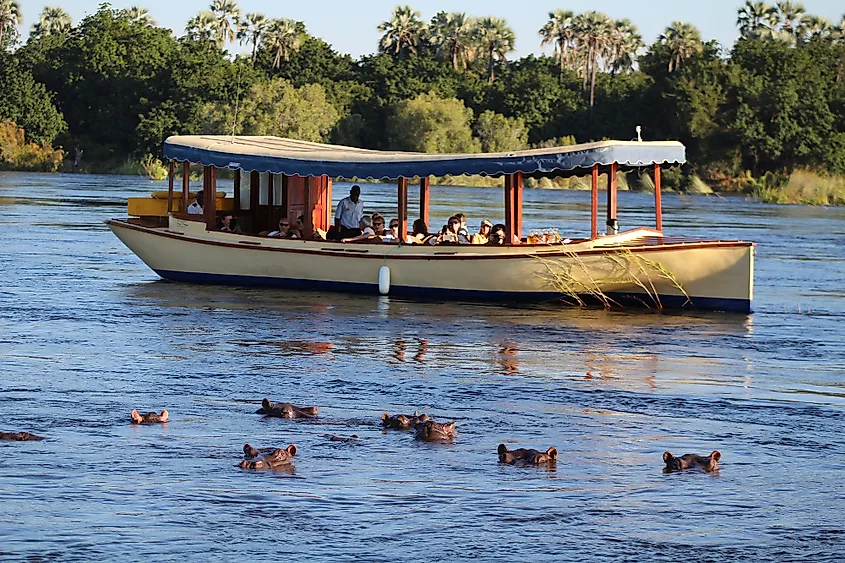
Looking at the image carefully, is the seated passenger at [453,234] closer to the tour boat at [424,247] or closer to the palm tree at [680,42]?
the tour boat at [424,247]

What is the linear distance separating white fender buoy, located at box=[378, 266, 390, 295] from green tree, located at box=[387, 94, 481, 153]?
65.5 meters

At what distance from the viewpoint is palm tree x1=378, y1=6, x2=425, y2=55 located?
122375 mm

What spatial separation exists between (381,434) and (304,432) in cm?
65

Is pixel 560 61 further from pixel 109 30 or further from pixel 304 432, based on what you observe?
pixel 304 432

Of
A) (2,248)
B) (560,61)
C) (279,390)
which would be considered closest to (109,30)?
(560,61)

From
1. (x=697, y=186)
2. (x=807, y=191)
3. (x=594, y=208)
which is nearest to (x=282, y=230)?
(x=594, y=208)

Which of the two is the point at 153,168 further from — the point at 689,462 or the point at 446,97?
the point at 689,462

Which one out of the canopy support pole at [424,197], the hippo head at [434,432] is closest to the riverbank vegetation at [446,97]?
the canopy support pole at [424,197]

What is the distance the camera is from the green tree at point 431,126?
9025 centimetres

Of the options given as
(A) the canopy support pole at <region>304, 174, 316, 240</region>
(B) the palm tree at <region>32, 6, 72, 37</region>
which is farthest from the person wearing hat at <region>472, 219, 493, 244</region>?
(B) the palm tree at <region>32, 6, 72, 37</region>

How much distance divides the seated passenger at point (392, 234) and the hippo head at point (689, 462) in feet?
38.9

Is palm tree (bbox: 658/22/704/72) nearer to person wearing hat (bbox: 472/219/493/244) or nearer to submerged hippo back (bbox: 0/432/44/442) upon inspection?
person wearing hat (bbox: 472/219/493/244)

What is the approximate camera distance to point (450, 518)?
1027 centimetres

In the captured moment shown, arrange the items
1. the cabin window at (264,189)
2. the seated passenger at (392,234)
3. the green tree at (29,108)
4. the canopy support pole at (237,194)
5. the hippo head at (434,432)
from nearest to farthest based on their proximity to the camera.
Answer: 1. the hippo head at (434,432)
2. the seated passenger at (392,234)
3. the cabin window at (264,189)
4. the canopy support pole at (237,194)
5. the green tree at (29,108)
